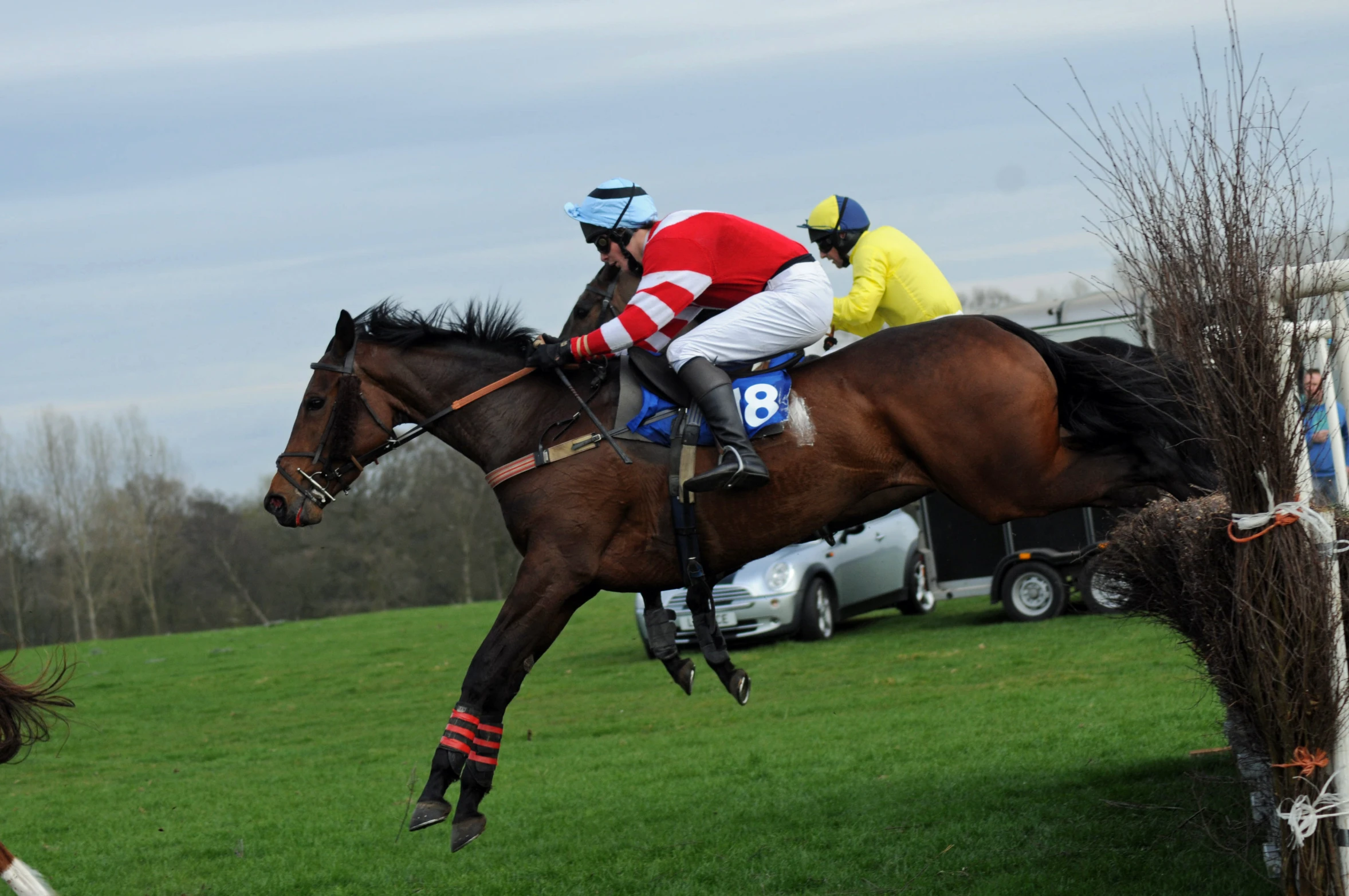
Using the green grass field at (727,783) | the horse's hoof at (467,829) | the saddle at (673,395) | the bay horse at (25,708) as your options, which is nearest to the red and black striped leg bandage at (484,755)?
the horse's hoof at (467,829)

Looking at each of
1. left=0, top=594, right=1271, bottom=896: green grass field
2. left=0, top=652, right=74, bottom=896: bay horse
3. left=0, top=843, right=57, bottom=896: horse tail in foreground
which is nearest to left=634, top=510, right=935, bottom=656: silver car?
left=0, top=594, right=1271, bottom=896: green grass field

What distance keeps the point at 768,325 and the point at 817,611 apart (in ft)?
34.8

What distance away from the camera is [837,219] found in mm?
6281

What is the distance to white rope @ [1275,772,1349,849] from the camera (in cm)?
363

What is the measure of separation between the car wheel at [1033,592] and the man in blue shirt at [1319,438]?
10140mm

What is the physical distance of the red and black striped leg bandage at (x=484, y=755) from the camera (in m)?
4.80

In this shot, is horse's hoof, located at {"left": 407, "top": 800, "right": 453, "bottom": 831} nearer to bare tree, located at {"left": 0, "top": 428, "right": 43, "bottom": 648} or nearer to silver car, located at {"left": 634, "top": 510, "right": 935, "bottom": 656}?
silver car, located at {"left": 634, "top": 510, "right": 935, "bottom": 656}

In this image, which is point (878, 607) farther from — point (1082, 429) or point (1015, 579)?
point (1082, 429)

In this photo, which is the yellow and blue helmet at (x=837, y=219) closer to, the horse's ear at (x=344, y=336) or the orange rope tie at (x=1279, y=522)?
the horse's ear at (x=344, y=336)

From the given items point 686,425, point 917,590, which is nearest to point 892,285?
point 686,425

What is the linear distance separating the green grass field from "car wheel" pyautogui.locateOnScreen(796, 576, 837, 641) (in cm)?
42

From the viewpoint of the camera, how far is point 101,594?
48.2 m

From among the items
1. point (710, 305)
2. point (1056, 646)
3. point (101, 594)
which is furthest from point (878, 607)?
point (101, 594)

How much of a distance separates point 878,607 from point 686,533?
1175 cm
